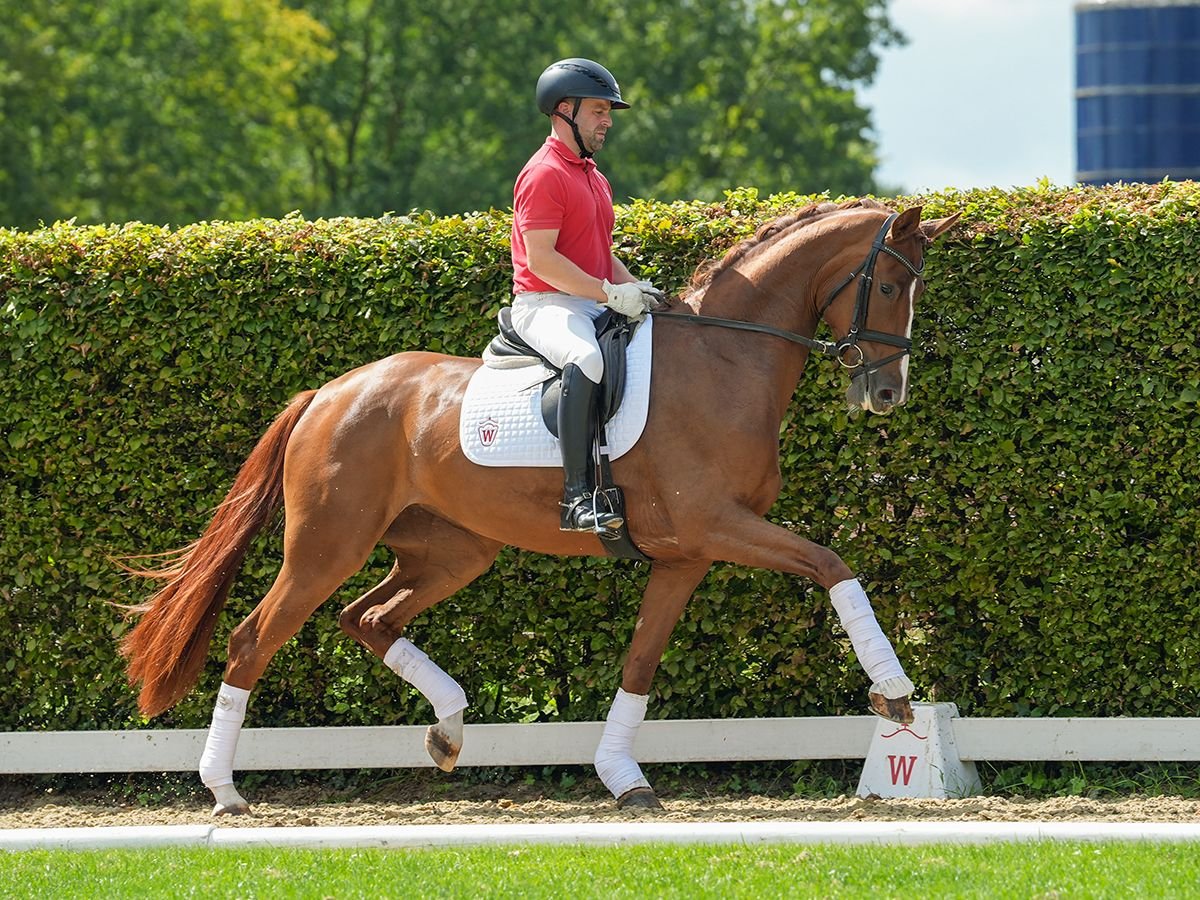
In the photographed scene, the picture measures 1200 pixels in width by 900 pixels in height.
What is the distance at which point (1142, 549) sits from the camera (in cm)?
718

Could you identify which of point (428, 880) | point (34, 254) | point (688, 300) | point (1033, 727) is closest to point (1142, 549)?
point (1033, 727)

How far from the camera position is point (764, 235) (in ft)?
22.0

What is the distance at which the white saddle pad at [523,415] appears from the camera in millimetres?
6422

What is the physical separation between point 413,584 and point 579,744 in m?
1.17

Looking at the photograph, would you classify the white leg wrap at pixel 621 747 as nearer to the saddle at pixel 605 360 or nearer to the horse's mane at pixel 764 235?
the saddle at pixel 605 360

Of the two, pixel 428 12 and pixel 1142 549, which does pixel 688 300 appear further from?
pixel 428 12

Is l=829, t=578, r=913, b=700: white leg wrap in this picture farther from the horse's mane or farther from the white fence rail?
the horse's mane

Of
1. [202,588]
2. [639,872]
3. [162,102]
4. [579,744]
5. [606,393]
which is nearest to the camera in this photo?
[639,872]

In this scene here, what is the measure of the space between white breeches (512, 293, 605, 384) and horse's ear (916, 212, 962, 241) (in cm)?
142

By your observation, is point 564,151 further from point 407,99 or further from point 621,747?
point 407,99

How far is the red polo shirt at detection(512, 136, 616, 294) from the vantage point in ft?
21.3

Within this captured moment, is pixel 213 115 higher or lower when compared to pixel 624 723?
higher

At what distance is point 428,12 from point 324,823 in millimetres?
29273

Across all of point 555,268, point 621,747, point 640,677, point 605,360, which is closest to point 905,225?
point 605,360
